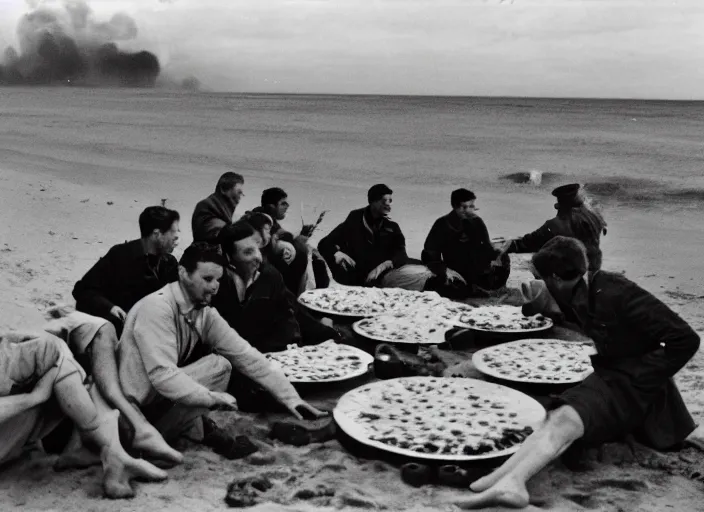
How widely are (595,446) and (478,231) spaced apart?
4.07 m

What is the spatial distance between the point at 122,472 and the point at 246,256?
1.76 metres

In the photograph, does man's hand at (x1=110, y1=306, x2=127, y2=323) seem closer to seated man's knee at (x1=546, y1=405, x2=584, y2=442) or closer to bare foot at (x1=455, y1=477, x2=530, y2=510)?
bare foot at (x1=455, y1=477, x2=530, y2=510)

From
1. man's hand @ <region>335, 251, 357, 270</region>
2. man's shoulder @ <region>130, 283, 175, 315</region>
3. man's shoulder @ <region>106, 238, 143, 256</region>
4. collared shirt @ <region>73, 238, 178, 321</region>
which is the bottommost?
man's hand @ <region>335, 251, 357, 270</region>

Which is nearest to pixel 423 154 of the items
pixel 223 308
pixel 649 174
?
pixel 649 174

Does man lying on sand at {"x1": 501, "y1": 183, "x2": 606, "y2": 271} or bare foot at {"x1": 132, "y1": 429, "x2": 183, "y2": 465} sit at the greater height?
man lying on sand at {"x1": 501, "y1": 183, "x2": 606, "y2": 271}

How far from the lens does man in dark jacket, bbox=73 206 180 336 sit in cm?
507

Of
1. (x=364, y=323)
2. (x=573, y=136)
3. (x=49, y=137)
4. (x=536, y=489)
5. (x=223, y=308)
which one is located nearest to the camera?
(x=536, y=489)

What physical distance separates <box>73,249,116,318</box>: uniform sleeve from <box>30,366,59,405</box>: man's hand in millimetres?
1241

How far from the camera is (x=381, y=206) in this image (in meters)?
7.55

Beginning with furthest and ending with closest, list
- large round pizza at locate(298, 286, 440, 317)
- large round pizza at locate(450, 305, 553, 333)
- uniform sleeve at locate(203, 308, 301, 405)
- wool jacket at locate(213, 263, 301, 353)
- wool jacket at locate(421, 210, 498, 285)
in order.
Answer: wool jacket at locate(421, 210, 498, 285) < large round pizza at locate(298, 286, 440, 317) < large round pizza at locate(450, 305, 553, 333) < wool jacket at locate(213, 263, 301, 353) < uniform sleeve at locate(203, 308, 301, 405)

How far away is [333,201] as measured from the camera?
2108cm

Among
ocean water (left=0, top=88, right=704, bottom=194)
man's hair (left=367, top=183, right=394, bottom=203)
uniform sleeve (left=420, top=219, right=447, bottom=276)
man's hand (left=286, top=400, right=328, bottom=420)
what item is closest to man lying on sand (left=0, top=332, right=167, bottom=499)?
man's hand (left=286, top=400, right=328, bottom=420)

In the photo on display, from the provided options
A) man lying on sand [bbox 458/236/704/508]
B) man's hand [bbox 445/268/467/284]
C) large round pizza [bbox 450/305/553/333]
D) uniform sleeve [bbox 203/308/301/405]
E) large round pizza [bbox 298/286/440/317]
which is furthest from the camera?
man's hand [bbox 445/268/467/284]

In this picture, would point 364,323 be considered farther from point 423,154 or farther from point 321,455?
point 423,154
